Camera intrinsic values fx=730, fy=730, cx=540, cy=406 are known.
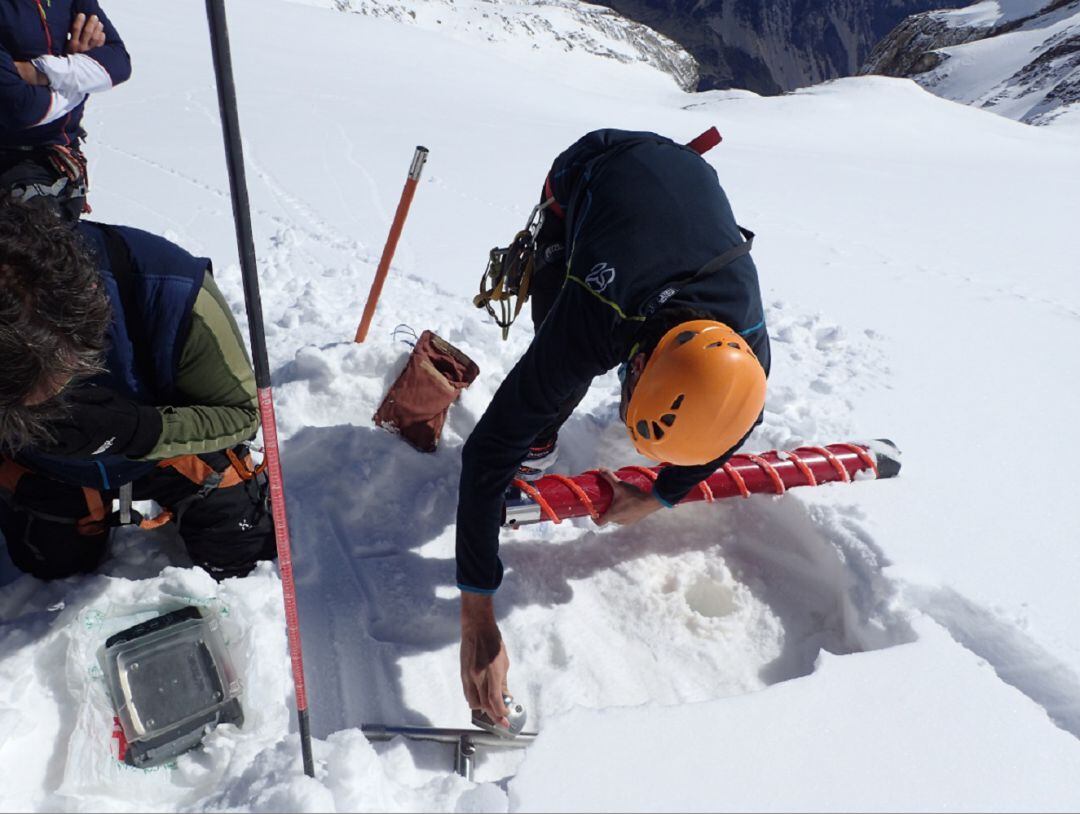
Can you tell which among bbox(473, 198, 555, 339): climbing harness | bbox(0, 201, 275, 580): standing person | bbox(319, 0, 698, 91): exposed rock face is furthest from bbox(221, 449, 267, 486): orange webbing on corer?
bbox(319, 0, 698, 91): exposed rock face

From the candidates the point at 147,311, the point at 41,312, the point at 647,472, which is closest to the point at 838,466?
the point at 647,472

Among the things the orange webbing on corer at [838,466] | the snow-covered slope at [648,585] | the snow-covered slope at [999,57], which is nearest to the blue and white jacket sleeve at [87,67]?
the snow-covered slope at [648,585]

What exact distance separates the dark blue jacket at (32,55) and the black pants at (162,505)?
56.4 inches

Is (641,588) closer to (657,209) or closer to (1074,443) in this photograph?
(657,209)

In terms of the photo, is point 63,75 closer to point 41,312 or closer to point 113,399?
point 113,399

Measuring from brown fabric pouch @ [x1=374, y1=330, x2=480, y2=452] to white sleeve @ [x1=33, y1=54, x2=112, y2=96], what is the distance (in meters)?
1.60

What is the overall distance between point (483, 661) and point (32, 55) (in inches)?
109

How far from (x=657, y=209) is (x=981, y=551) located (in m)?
1.65

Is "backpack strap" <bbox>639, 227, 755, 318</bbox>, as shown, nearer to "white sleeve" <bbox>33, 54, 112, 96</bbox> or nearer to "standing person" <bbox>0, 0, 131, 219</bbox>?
"standing person" <bbox>0, 0, 131, 219</bbox>

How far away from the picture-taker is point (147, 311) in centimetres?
184

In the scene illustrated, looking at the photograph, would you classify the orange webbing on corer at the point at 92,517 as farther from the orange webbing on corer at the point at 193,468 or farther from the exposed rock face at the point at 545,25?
the exposed rock face at the point at 545,25

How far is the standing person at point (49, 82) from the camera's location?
2.66m

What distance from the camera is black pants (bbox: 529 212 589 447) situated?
275 cm

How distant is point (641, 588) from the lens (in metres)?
2.61
